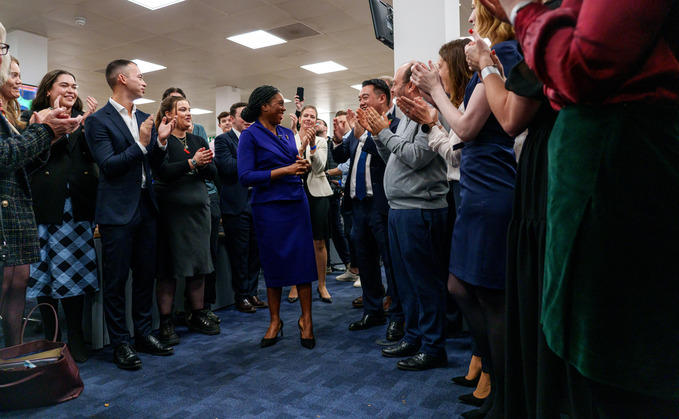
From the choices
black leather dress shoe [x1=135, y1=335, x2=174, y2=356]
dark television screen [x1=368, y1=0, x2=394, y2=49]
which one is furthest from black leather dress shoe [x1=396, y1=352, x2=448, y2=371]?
dark television screen [x1=368, y1=0, x2=394, y2=49]

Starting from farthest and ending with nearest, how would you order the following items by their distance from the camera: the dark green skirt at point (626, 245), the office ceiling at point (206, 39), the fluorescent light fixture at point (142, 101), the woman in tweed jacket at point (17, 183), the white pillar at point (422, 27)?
the fluorescent light fixture at point (142, 101), the office ceiling at point (206, 39), the white pillar at point (422, 27), the woman in tweed jacket at point (17, 183), the dark green skirt at point (626, 245)

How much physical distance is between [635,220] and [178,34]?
679cm

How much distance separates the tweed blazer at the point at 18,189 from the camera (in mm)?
1649

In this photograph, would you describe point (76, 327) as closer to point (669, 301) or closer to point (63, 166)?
point (63, 166)

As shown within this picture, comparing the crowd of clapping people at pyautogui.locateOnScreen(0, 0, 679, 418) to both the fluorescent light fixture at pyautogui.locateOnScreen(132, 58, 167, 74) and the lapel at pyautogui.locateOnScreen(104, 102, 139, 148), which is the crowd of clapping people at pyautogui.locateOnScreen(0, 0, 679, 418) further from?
the fluorescent light fixture at pyautogui.locateOnScreen(132, 58, 167, 74)

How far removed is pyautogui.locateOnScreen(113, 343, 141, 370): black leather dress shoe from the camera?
2166 mm

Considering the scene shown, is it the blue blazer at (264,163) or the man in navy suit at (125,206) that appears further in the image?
the blue blazer at (264,163)

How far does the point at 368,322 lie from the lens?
2775 mm

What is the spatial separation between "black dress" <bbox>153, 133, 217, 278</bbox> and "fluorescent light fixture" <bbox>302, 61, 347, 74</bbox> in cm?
598

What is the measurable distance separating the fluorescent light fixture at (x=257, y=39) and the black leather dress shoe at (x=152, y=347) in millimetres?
5215

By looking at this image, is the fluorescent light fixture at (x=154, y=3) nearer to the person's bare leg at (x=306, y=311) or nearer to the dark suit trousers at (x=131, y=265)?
the dark suit trousers at (x=131, y=265)

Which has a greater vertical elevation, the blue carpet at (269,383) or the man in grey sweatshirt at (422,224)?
the man in grey sweatshirt at (422,224)

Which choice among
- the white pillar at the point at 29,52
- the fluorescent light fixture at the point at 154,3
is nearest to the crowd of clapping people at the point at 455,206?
the fluorescent light fixture at the point at 154,3

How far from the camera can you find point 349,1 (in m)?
5.38
